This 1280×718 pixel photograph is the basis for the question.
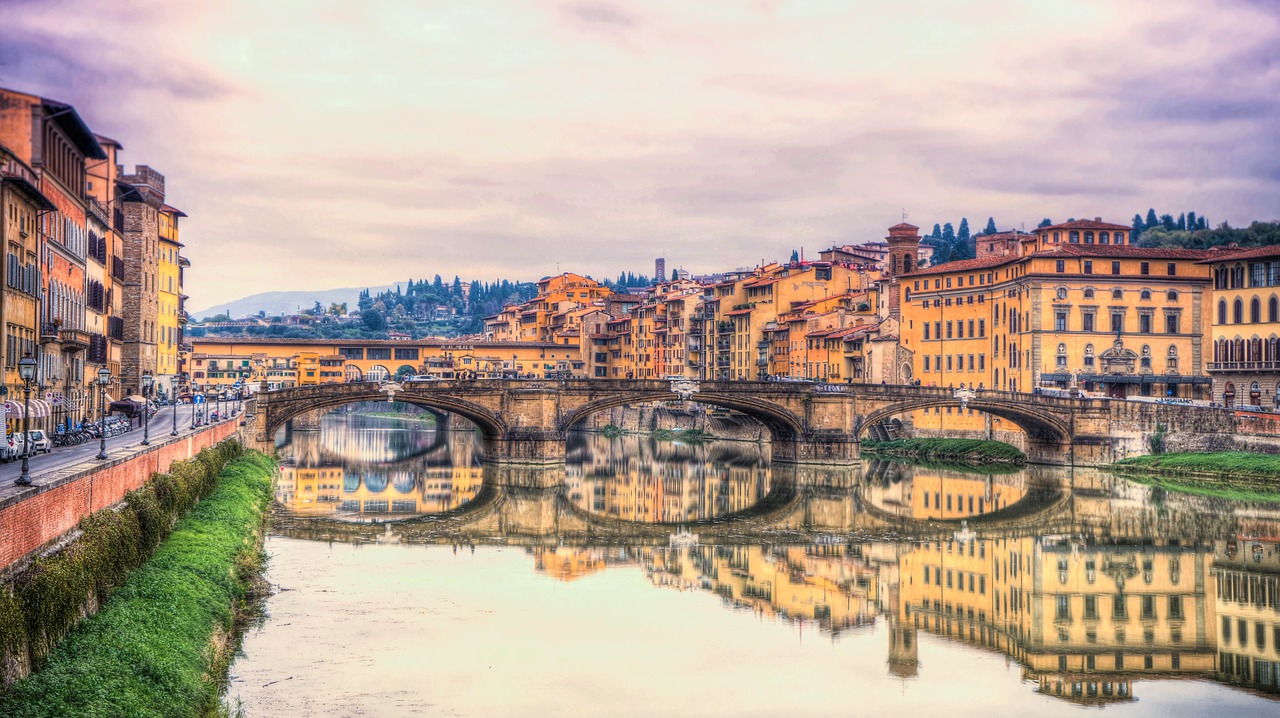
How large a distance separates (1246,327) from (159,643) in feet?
230

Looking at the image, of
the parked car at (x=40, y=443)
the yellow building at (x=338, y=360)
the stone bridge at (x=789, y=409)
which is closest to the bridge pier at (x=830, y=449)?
the stone bridge at (x=789, y=409)

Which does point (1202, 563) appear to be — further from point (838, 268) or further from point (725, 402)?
point (838, 268)

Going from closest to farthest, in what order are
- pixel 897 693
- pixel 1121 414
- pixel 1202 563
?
pixel 897 693
pixel 1202 563
pixel 1121 414

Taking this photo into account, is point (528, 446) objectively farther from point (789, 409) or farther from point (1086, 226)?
point (1086, 226)

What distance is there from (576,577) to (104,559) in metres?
17.6

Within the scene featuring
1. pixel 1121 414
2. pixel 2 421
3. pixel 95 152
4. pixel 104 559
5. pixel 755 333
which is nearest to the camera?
pixel 104 559

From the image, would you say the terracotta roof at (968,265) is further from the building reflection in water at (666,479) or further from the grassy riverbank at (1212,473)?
the grassy riverbank at (1212,473)

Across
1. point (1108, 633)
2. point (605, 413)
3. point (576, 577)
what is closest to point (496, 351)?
point (605, 413)

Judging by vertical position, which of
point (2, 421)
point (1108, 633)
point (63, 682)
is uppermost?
point (2, 421)

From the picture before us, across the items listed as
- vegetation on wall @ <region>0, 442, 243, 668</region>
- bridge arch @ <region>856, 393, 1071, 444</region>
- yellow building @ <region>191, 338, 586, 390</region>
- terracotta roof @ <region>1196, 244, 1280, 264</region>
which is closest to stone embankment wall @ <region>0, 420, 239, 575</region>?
vegetation on wall @ <region>0, 442, 243, 668</region>

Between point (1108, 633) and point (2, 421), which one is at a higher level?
point (2, 421)

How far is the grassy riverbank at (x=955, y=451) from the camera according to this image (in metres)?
79.4

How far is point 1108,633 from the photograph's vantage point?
31562 millimetres

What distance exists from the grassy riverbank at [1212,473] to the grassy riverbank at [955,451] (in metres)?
7.76
